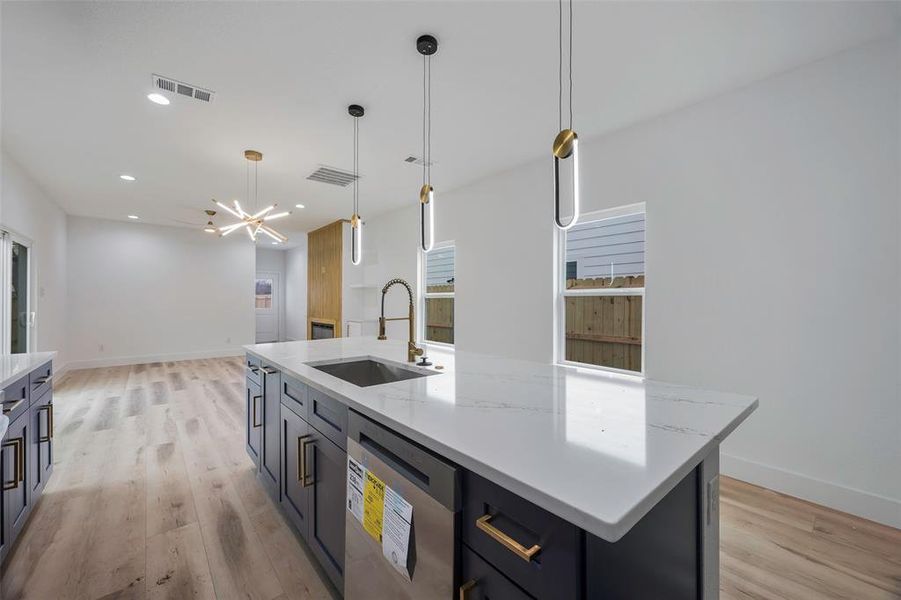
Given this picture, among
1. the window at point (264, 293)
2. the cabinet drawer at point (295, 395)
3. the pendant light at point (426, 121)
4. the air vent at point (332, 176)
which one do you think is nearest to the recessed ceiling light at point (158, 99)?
the air vent at point (332, 176)

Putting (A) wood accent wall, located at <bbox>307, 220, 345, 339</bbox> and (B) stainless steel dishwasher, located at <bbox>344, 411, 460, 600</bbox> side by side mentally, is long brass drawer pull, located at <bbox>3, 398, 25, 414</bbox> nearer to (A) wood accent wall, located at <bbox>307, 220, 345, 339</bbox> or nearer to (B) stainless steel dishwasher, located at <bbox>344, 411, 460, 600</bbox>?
(B) stainless steel dishwasher, located at <bbox>344, 411, 460, 600</bbox>

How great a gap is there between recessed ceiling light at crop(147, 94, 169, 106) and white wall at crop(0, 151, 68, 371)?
92.5 inches

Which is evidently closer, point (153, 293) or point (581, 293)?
point (581, 293)

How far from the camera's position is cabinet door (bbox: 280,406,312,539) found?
1.76 metres

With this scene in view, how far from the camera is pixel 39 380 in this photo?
223 cm

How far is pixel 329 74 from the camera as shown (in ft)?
8.05

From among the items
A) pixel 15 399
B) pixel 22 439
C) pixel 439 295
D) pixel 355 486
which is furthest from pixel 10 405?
pixel 439 295

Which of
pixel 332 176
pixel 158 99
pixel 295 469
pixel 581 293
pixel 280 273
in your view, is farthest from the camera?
pixel 280 273

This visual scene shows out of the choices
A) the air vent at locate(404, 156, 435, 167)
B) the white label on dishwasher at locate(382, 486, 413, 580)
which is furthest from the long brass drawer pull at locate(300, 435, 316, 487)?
the air vent at locate(404, 156, 435, 167)

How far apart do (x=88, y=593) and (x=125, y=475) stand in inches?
52.4

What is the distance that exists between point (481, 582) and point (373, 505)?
0.48m

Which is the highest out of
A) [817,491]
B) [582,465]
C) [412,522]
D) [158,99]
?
[158,99]

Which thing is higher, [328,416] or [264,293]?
[264,293]

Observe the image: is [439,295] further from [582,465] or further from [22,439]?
[582,465]
